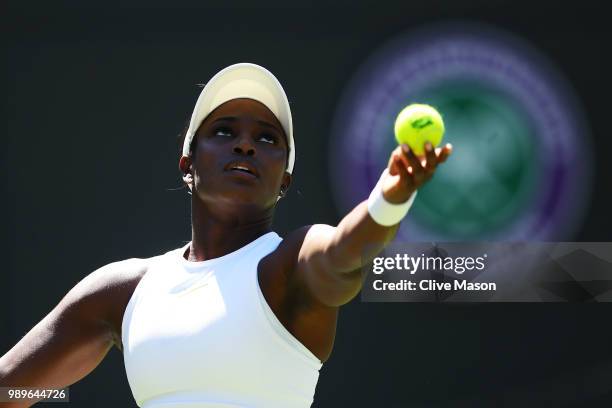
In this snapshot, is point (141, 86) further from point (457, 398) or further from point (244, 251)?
point (244, 251)

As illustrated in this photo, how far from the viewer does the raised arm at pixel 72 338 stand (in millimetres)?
2533

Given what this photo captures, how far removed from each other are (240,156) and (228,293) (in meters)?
0.33

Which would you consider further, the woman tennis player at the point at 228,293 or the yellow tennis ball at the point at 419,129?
the woman tennis player at the point at 228,293

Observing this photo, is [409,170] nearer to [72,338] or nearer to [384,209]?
[384,209]

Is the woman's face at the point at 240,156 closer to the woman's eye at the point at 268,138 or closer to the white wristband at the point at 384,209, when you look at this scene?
the woman's eye at the point at 268,138

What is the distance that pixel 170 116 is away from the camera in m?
4.21

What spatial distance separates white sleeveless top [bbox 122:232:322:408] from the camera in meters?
2.16

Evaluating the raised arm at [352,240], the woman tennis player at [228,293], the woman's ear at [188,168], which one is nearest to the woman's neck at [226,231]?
the woman tennis player at [228,293]

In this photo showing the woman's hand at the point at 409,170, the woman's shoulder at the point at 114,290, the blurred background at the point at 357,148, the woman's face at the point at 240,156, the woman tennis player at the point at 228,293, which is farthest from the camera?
the blurred background at the point at 357,148

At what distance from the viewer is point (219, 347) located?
2.18m

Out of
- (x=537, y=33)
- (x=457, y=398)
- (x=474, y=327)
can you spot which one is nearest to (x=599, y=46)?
(x=537, y=33)

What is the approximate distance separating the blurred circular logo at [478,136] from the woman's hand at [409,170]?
2249mm

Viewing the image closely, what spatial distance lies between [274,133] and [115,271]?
52cm

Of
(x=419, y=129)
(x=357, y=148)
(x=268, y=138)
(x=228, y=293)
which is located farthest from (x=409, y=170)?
(x=357, y=148)
